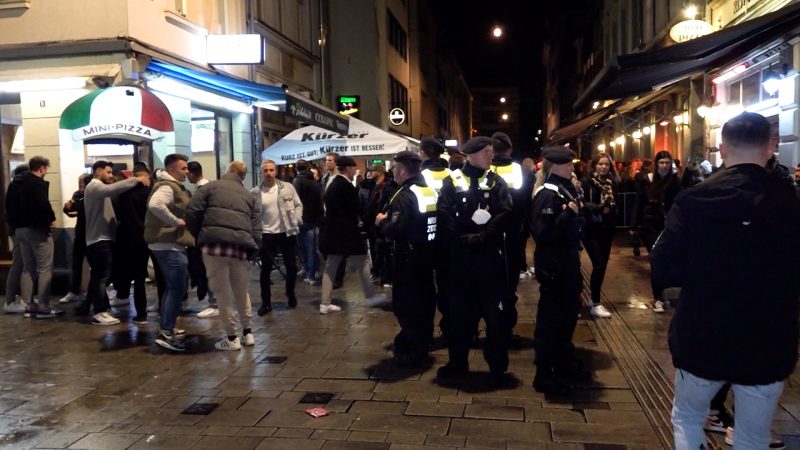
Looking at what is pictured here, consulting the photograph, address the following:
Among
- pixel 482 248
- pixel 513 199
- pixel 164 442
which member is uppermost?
pixel 513 199

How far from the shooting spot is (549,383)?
5.34 meters

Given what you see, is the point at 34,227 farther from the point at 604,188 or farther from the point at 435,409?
the point at 604,188

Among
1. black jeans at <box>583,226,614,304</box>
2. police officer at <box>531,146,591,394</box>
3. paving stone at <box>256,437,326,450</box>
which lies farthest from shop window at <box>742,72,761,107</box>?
paving stone at <box>256,437,326,450</box>

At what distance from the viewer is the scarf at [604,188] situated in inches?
301

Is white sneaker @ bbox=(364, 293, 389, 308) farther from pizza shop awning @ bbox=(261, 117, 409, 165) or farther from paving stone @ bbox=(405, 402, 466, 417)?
pizza shop awning @ bbox=(261, 117, 409, 165)

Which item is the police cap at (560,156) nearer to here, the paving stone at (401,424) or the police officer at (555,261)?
the police officer at (555,261)

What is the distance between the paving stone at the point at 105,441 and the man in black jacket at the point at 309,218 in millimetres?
6115

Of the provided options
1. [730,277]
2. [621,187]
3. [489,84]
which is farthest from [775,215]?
[489,84]

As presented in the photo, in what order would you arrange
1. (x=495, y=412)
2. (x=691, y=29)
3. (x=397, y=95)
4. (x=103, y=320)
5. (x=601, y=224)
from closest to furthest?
(x=495, y=412), (x=601, y=224), (x=103, y=320), (x=691, y=29), (x=397, y=95)

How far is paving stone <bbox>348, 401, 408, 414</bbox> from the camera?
5.05m

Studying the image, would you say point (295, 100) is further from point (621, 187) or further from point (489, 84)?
point (489, 84)

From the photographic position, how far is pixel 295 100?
447 inches

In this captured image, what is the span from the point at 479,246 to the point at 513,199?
0.67 metres

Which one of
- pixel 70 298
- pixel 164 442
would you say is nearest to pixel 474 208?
pixel 164 442
